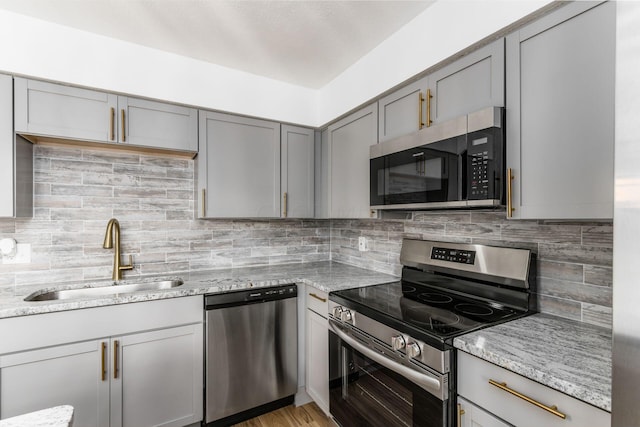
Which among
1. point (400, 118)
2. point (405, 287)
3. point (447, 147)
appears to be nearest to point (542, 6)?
point (447, 147)

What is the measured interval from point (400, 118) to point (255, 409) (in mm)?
2100

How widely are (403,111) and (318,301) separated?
1.29 metres

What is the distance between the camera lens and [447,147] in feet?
4.77

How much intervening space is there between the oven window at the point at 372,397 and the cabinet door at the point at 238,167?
1.12 meters

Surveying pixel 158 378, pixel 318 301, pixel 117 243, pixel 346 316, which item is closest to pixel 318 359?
pixel 318 301

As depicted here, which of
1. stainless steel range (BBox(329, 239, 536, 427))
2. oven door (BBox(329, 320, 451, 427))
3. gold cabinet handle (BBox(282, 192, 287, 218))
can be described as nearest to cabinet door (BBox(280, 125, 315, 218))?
gold cabinet handle (BBox(282, 192, 287, 218))

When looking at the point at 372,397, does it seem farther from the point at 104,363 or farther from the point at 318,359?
the point at 104,363

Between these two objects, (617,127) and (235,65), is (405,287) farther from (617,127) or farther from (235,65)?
(235,65)

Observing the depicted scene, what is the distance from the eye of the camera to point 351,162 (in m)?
2.26

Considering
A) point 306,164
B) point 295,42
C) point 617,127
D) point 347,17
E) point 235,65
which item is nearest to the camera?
point 617,127

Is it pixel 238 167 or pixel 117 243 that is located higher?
pixel 238 167

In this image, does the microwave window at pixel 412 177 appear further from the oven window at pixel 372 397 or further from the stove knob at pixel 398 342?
the oven window at pixel 372 397

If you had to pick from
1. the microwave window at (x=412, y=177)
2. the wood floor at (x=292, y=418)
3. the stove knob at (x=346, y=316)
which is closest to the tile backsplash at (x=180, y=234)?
the microwave window at (x=412, y=177)

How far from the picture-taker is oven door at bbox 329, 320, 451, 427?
118 cm
